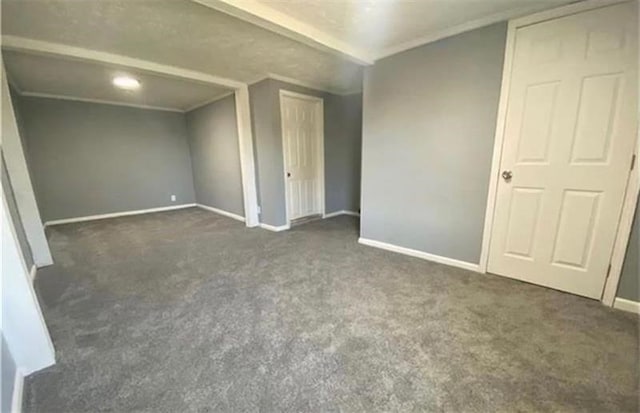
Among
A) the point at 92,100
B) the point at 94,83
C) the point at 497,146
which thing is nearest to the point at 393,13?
the point at 497,146

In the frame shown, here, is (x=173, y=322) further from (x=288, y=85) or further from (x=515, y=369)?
(x=288, y=85)

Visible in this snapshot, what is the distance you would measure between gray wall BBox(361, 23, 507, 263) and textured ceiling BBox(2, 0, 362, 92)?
84cm

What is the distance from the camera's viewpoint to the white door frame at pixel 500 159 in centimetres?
187

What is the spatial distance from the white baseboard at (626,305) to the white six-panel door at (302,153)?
3611mm

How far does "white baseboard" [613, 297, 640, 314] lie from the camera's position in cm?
193

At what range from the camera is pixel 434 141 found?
2.69 meters

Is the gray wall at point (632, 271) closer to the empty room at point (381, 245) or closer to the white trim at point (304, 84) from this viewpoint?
the empty room at point (381, 245)

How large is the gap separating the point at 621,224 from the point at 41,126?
24.8ft

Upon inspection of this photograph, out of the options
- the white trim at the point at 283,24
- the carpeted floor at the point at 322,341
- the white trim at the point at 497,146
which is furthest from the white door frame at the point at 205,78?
the white trim at the point at 497,146

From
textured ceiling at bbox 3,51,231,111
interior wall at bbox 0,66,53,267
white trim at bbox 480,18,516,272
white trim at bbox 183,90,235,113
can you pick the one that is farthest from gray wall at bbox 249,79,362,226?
white trim at bbox 480,18,516,272

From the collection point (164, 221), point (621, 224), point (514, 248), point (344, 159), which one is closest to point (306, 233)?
point (344, 159)

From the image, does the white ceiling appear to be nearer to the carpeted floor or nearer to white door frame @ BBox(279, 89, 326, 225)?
white door frame @ BBox(279, 89, 326, 225)

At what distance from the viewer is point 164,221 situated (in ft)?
16.2

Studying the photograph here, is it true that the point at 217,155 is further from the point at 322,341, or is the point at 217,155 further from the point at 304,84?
the point at 322,341
